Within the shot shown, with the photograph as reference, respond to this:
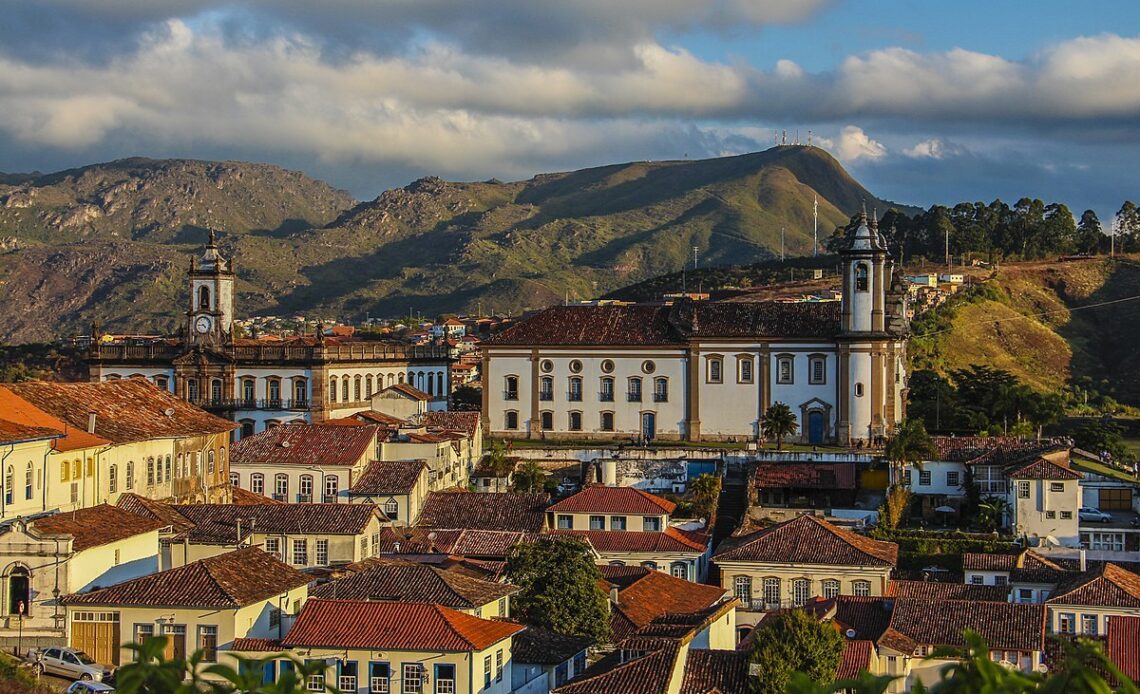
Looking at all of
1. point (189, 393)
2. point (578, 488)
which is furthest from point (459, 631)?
point (189, 393)

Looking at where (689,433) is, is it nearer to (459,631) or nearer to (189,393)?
(189,393)

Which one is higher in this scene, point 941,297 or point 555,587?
point 941,297

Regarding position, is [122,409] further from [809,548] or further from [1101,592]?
[1101,592]

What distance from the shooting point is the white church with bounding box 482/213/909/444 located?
231 ft

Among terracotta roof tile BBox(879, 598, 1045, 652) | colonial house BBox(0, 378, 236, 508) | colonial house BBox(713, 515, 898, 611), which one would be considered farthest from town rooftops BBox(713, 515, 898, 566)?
colonial house BBox(0, 378, 236, 508)

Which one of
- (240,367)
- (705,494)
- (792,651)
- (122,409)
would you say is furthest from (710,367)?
(792,651)

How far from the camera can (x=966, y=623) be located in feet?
131

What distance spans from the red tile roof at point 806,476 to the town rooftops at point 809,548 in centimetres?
950

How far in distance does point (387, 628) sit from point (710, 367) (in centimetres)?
4265

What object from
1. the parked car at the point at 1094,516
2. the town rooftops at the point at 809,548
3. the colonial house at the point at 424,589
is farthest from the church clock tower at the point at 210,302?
the colonial house at the point at 424,589

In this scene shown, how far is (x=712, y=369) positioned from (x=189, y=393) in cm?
2403

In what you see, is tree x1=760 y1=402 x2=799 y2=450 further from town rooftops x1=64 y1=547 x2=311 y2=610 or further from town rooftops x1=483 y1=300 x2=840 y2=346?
town rooftops x1=64 y1=547 x2=311 y2=610

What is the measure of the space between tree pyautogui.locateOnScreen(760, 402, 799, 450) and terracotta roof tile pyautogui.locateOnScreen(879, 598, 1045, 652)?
27767 millimetres

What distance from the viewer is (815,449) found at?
68.3 m
